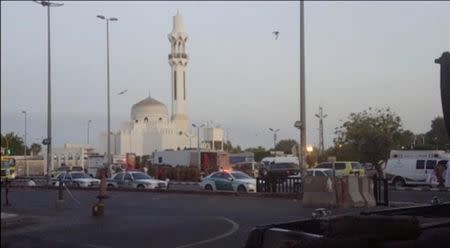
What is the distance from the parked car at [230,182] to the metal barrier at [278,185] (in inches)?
93.0

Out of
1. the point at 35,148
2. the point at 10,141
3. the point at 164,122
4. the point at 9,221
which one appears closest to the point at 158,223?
the point at 10,141

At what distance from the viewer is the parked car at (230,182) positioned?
38.0 meters

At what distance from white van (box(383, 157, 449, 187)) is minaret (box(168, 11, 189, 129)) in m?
73.9

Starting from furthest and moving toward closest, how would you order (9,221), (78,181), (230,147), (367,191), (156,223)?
(230,147) < (78,181) < (367,191) < (156,223) < (9,221)

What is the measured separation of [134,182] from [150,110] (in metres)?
76.9

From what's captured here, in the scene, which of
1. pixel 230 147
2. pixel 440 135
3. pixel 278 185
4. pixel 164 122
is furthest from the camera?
pixel 230 147

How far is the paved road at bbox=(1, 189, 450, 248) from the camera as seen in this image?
585 inches

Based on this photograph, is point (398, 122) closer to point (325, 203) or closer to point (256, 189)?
point (256, 189)

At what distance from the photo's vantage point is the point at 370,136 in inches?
2933

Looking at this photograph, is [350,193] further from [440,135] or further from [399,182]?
[440,135]

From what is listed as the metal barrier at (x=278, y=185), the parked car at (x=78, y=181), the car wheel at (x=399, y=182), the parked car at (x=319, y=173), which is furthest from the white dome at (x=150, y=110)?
the metal barrier at (x=278, y=185)

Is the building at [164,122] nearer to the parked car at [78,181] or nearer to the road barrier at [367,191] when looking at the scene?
the parked car at [78,181]

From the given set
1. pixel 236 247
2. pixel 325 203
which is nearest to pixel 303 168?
pixel 325 203

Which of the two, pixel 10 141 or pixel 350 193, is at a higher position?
pixel 10 141
